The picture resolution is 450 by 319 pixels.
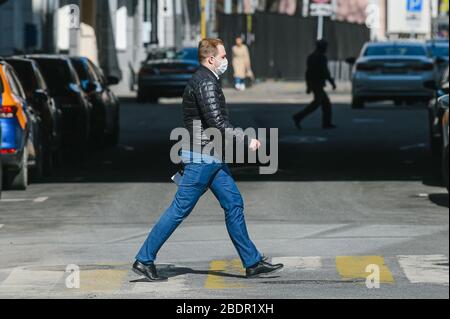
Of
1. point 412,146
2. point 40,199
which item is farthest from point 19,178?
point 412,146

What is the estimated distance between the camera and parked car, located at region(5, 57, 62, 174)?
22750 millimetres

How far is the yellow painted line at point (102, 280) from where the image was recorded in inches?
471

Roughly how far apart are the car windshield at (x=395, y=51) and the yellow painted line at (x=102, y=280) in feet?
98.2

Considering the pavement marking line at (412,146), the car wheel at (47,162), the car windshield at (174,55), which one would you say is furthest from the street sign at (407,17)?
the car wheel at (47,162)

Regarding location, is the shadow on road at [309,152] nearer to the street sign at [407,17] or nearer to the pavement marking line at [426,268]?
the pavement marking line at [426,268]

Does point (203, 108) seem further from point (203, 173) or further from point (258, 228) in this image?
point (258, 228)

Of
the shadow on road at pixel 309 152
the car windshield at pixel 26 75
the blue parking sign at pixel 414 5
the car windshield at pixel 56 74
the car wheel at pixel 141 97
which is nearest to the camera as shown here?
the shadow on road at pixel 309 152

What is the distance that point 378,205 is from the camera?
61.7 feet

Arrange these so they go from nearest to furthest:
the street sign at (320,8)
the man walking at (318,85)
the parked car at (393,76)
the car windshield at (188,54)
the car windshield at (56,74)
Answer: the car windshield at (56,74), the man walking at (318,85), the parked car at (393,76), the car windshield at (188,54), the street sign at (320,8)

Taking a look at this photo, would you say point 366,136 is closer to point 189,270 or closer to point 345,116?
point 345,116

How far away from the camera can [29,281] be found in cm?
1240

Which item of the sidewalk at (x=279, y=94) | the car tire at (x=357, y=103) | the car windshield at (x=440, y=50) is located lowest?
the sidewalk at (x=279, y=94)

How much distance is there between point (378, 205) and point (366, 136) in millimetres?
12690

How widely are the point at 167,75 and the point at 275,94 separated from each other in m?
8.42
